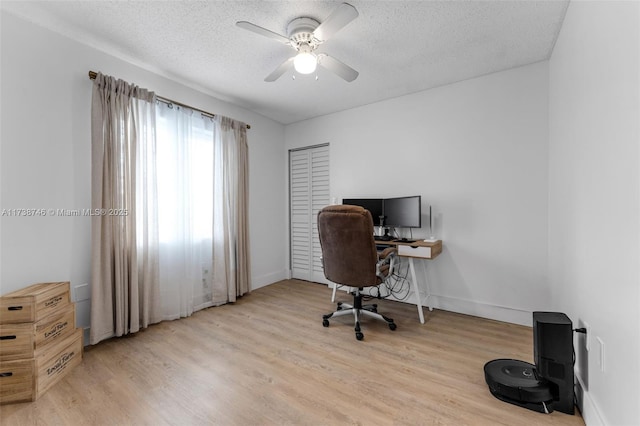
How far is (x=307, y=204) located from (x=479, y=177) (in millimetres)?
2420

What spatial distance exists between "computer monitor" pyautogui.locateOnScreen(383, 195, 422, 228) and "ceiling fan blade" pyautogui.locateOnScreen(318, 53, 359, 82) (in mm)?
1490

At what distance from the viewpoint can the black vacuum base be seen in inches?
59.8

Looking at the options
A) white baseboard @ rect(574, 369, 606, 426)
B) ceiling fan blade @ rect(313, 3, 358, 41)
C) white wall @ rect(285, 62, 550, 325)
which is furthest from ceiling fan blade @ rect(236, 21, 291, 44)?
white baseboard @ rect(574, 369, 606, 426)

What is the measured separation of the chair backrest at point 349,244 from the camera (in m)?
2.31

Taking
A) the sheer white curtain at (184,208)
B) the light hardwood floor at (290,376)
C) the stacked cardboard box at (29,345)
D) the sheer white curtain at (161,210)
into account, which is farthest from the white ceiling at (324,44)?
the light hardwood floor at (290,376)

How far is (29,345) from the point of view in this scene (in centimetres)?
166

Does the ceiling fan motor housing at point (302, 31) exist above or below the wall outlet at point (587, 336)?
above

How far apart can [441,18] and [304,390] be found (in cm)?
277

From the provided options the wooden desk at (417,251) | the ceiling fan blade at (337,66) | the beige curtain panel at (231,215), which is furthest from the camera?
the beige curtain panel at (231,215)

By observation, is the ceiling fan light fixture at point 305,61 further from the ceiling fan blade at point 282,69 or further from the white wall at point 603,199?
the white wall at point 603,199

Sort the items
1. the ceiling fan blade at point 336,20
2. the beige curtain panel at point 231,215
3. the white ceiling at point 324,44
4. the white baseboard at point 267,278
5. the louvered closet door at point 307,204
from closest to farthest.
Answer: the ceiling fan blade at point 336,20, the white ceiling at point 324,44, the beige curtain panel at point 231,215, the white baseboard at point 267,278, the louvered closet door at point 307,204

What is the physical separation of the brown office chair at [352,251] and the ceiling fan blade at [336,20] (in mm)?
1310

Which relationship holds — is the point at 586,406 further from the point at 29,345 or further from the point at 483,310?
the point at 29,345

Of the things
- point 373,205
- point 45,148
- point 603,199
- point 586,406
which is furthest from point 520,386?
point 45,148
